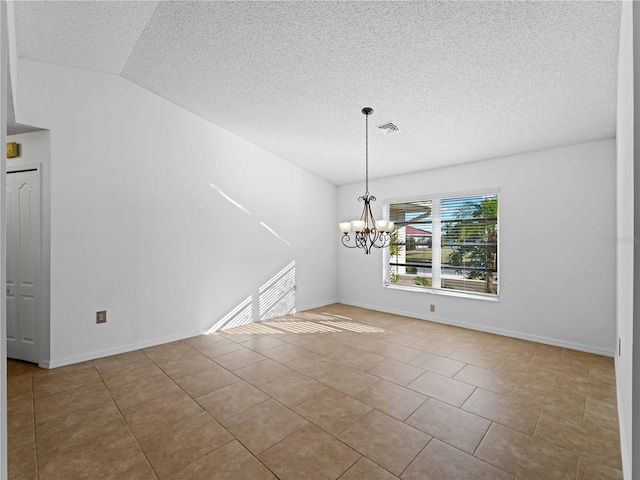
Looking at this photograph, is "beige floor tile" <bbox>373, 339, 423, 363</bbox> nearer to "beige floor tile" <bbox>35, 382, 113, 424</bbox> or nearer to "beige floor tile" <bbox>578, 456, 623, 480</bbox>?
"beige floor tile" <bbox>578, 456, 623, 480</bbox>

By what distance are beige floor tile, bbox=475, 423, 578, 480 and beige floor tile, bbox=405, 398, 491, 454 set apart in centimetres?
7

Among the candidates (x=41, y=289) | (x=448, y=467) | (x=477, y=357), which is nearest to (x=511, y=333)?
(x=477, y=357)

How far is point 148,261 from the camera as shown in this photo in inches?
151

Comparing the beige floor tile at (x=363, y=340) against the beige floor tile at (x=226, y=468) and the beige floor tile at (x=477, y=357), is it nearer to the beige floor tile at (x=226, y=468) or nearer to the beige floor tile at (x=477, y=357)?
the beige floor tile at (x=477, y=357)

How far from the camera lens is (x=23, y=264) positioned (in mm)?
3346

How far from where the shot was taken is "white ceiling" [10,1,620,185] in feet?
7.22

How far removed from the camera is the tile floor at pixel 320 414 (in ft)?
6.01

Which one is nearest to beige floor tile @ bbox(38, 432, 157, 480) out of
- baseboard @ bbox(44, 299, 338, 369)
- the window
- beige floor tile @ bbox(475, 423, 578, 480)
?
baseboard @ bbox(44, 299, 338, 369)

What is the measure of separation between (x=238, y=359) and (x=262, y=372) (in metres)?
0.48

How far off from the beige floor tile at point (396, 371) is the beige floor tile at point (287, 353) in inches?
28.5

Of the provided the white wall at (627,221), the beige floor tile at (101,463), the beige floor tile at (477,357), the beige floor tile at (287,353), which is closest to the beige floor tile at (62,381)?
the beige floor tile at (101,463)

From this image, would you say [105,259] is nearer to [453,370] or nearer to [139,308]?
[139,308]

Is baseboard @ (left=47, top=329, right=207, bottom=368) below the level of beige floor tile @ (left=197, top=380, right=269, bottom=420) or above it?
above

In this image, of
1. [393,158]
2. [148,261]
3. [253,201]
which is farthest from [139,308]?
[393,158]
